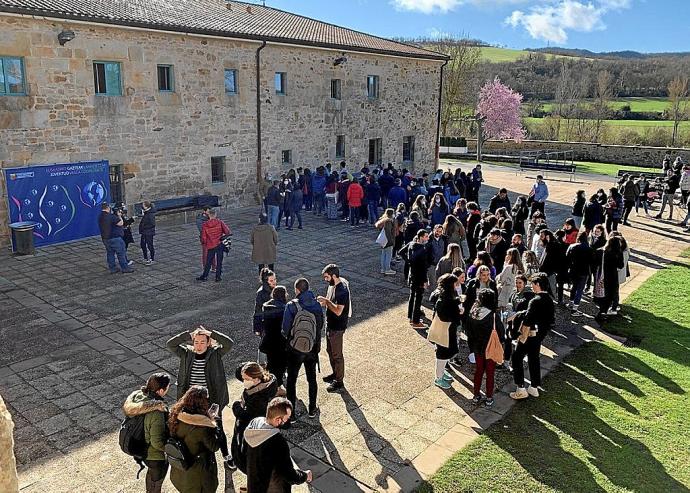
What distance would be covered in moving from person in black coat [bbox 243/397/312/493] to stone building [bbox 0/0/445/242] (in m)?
12.6

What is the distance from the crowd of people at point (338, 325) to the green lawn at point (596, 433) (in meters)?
0.59

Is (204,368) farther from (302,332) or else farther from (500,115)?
(500,115)

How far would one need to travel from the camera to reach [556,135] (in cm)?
4903

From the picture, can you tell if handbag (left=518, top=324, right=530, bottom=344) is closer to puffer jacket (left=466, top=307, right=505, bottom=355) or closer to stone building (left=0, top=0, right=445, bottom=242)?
puffer jacket (left=466, top=307, right=505, bottom=355)

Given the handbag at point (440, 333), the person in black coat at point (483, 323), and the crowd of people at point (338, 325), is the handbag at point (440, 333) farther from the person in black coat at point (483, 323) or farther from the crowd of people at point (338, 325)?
the person in black coat at point (483, 323)

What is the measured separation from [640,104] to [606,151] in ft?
75.2

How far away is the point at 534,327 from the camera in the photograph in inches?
282

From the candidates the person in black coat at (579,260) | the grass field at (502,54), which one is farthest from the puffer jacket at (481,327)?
the grass field at (502,54)

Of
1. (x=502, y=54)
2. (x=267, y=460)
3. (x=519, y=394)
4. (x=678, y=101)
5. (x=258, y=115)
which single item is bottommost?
(x=519, y=394)

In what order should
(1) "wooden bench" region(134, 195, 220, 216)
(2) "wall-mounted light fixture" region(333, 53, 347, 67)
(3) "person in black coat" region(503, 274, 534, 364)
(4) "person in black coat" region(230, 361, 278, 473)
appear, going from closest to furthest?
(4) "person in black coat" region(230, 361, 278, 473)
(3) "person in black coat" region(503, 274, 534, 364)
(1) "wooden bench" region(134, 195, 220, 216)
(2) "wall-mounted light fixture" region(333, 53, 347, 67)

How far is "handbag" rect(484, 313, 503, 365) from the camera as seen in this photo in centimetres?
690

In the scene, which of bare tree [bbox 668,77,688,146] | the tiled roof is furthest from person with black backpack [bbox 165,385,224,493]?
bare tree [bbox 668,77,688,146]

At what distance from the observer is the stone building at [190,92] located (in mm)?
14445

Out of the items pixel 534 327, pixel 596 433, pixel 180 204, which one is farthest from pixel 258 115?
pixel 596 433
